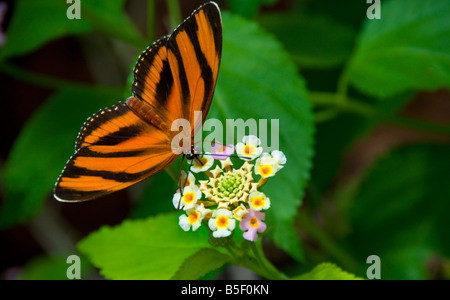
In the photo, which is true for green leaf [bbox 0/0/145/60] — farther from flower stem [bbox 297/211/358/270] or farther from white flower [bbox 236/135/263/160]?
flower stem [bbox 297/211/358/270]

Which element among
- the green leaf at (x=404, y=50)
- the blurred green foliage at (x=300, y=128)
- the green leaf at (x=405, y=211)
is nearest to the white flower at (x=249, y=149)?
the blurred green foliage at (x=300, y=128)

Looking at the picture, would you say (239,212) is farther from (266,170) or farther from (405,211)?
(405,211)

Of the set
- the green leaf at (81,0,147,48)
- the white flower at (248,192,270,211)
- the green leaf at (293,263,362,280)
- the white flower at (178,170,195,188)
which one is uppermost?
the green leaf at (81,0,147,48)

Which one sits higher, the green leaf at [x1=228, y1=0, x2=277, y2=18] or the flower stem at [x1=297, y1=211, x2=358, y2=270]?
the green leaf at [x1=228, y1=0, x2=277, y2=18]

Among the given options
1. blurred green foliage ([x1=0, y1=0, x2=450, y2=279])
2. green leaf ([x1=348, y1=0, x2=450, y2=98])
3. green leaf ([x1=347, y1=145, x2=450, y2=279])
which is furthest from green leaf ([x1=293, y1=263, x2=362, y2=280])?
green leaf ([x1=347, y1=145, x2=450, y2=279])

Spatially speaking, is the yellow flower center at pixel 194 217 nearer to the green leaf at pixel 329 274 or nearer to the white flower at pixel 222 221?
the white flower at pixel 222 221
